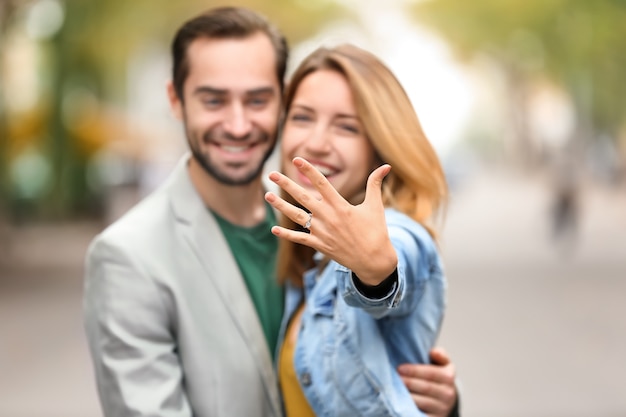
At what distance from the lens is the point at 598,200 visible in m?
35.2

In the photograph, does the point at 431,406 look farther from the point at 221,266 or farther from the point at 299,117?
the point at 299,117

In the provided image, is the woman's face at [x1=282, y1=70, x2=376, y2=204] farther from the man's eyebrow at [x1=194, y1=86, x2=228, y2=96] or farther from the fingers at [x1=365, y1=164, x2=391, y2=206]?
the fingers at [x1=365, y1=164, x2=391, y2=206]

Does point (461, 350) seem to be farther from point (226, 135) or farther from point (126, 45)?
point (126, 45)

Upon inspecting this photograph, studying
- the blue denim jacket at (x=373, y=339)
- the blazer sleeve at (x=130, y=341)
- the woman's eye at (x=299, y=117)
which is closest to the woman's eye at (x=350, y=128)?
the woman's eye at (x=299, y=117)

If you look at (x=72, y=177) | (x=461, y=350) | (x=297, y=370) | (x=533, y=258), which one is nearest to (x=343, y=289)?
(x=297, y=370)

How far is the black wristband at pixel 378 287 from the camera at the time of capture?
227 centimetres

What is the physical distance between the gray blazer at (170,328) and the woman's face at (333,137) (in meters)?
0.42

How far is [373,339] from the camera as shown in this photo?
8.48 feet

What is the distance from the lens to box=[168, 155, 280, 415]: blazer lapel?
2871mm

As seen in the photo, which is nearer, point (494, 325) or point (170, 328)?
point (170, 328)

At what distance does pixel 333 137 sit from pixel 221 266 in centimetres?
54

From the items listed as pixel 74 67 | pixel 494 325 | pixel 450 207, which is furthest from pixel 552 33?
pixel 450 207

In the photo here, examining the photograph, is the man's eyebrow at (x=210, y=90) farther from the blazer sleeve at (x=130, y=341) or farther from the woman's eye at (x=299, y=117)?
the blazer sleeve at (x=130, y=341)

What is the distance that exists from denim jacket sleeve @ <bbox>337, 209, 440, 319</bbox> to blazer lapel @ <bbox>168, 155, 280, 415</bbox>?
47 centimetres
